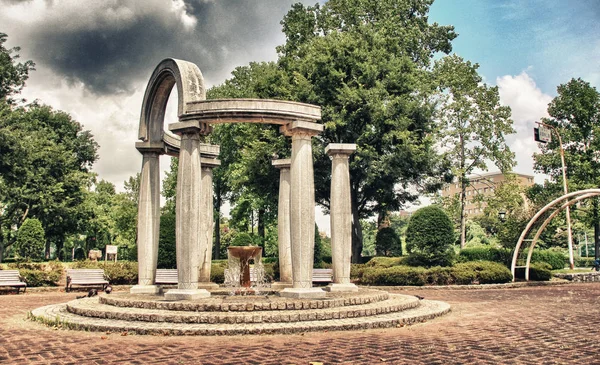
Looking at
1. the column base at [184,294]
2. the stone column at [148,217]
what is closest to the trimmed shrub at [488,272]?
the stone column at [148,217]

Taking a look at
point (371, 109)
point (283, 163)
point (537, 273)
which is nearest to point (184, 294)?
point (283, 163)

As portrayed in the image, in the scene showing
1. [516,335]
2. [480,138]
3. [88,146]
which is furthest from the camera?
[88,146]

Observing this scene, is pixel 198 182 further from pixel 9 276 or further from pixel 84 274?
pixel 9 276

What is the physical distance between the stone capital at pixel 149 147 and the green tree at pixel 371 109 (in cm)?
1431

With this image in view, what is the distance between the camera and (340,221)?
15.5 m

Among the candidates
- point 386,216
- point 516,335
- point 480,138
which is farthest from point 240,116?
point 480,138

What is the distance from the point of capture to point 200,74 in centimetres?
1405

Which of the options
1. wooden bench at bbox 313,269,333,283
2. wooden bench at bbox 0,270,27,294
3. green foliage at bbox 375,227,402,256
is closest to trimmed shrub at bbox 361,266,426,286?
wooden bench at bbox 313,269,333,283

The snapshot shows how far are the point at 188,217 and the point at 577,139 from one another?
4201 cm

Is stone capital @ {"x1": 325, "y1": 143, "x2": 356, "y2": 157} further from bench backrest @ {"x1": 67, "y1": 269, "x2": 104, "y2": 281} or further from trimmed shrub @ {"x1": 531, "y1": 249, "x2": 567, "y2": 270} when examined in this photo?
trimmed shrub @ {"x1": 531, "y1": 249, "x2": 567, "y2": 270}

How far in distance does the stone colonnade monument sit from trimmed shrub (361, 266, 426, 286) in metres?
9.33

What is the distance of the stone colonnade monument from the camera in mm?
12750

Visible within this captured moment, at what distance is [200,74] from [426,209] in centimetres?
1655

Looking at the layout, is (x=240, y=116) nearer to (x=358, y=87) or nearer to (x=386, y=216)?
(x=358, y=87)
